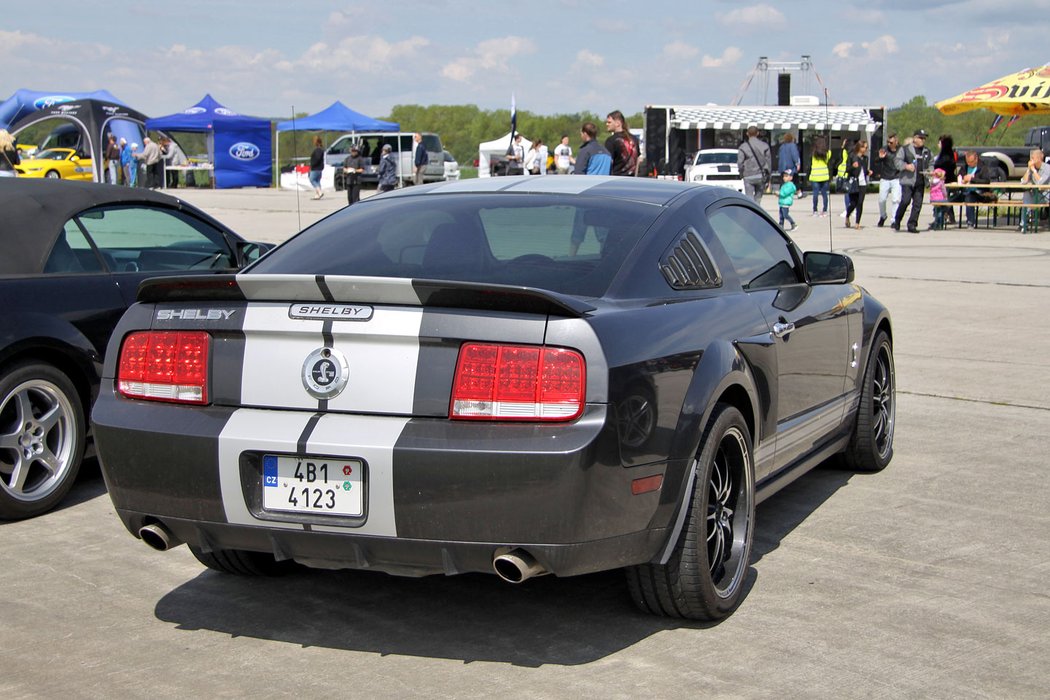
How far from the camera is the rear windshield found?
14.1 ft

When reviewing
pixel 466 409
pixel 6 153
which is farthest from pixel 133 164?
pixel 466 409

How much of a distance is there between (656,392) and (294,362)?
3.54ft

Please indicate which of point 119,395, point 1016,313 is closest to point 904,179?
point 1016,313

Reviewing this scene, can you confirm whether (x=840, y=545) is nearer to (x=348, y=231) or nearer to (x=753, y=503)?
(x=753, y=503)

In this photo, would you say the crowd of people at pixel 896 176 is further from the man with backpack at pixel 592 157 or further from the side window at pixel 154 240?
the side window at pixel 154 240

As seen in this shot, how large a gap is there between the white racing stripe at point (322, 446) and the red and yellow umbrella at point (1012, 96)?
23.3 meters

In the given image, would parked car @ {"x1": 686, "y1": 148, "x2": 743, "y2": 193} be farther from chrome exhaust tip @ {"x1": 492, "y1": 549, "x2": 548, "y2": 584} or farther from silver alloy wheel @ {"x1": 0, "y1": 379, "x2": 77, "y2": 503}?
chrome exhaust tip @ {"x1": 492, "y1": 549, "x2": 548, "y2": 584}

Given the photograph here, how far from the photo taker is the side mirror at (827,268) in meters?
5.64

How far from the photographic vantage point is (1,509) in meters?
5.44

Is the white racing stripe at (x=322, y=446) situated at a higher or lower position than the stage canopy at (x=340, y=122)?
lower

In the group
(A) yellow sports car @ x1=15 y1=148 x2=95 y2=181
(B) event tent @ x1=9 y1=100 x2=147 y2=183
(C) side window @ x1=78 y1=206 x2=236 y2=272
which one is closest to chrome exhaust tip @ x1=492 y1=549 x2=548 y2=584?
(C) side window @ x1=78 y1=206 x2=236 y2=272

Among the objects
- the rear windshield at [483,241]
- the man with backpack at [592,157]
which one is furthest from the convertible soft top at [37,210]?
the man with backpack at [592,157]

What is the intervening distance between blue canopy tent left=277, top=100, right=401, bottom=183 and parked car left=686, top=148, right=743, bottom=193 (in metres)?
11.7

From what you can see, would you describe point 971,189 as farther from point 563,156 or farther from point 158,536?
point 158,536
